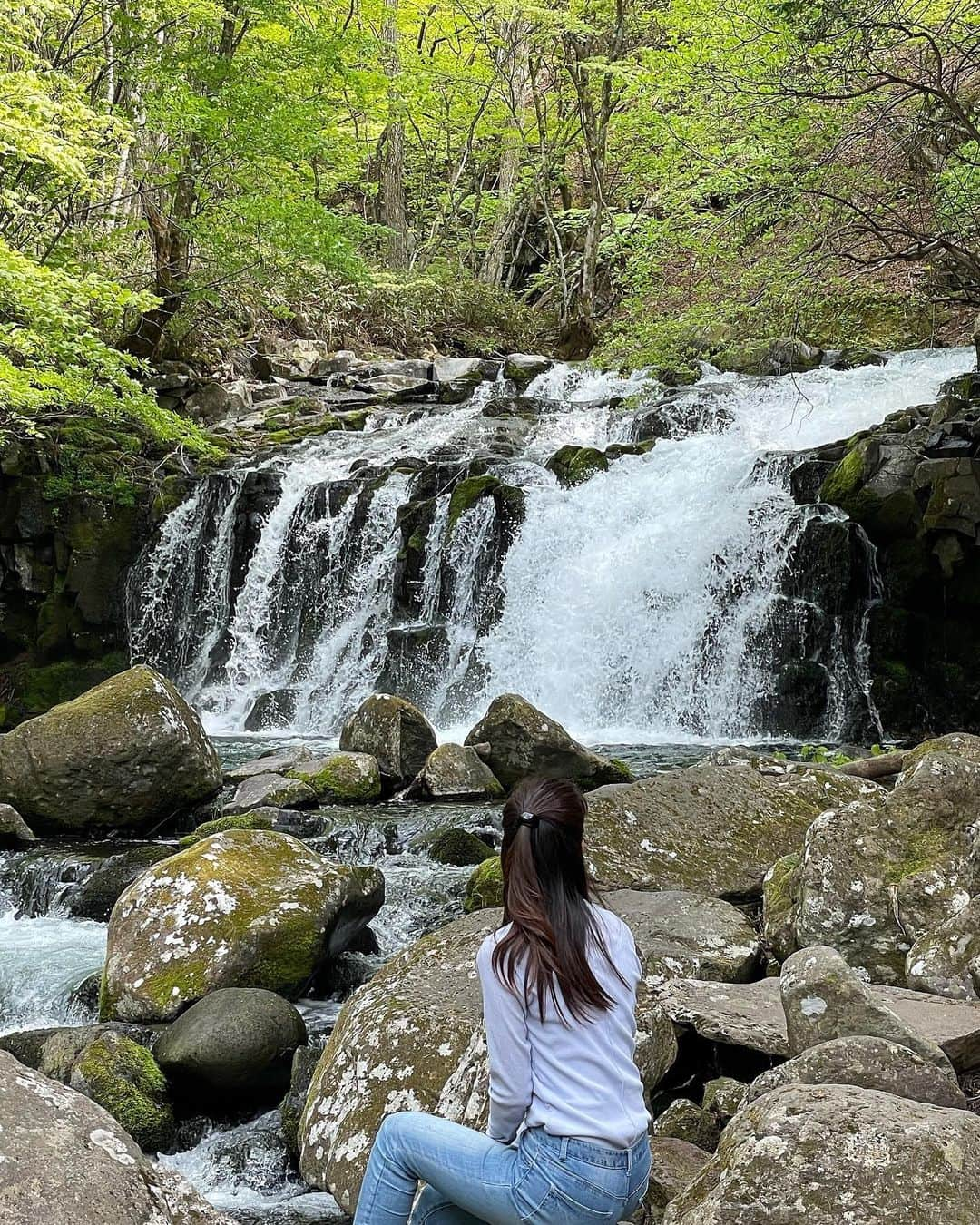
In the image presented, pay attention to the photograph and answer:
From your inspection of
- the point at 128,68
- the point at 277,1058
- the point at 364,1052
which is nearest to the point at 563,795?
the point at 364,1052

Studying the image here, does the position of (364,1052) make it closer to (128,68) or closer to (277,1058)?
(277,1058)

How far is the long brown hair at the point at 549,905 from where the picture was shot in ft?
8.34

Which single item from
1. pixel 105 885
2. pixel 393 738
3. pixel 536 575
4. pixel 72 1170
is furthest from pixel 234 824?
pixel 536 575

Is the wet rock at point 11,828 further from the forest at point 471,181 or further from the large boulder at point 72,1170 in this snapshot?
the large boulder at point 72,1170

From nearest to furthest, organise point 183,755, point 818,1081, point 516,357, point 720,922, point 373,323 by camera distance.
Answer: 1. point 818,1081
2. point 720,922
3. point 183,755
4. point 516,357
5. point 373,323

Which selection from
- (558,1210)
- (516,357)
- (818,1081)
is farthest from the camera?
(516,357)

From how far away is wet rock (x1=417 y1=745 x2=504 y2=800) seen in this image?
389 inches

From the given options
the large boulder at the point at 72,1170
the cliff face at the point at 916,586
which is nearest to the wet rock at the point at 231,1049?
the large boulder at the point at 72,1170

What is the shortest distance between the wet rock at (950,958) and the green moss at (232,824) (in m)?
5.44

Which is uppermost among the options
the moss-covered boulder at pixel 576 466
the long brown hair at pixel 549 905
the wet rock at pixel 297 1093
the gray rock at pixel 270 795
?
the moss-covered boulder at pixel 576 466

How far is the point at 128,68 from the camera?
16.5 meters

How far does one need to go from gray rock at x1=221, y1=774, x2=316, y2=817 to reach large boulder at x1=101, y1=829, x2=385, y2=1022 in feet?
9.46

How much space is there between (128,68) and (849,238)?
39.0 feet

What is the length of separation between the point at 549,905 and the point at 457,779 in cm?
739
